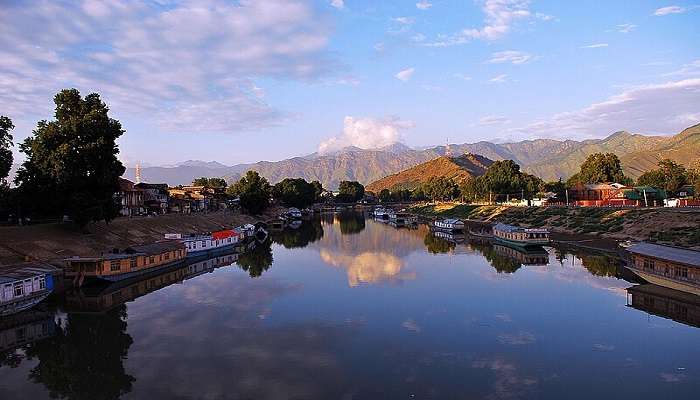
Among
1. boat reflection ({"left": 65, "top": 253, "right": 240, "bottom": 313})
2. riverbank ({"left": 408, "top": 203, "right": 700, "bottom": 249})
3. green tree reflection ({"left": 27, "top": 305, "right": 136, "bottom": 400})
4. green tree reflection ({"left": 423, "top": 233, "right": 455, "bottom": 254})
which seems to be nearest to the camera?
green tree reflection ({"left": 27, "top": 305, "right": 136, "bottom": 400})

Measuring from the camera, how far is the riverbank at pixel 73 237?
5947 cm

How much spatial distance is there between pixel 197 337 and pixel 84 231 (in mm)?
49587

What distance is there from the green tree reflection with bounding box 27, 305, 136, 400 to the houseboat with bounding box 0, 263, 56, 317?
4455 mm

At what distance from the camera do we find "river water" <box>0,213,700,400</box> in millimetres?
26469

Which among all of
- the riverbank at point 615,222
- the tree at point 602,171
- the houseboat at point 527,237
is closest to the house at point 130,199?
the houseboat at point 527,237

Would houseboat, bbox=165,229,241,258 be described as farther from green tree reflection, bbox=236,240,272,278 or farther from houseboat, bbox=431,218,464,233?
houseboat, bbox=431,218,464,233

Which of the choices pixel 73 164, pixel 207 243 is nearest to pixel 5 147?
pixel 73 164

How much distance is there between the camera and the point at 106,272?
181ft

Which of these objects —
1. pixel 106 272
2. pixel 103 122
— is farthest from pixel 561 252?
pixel 103 122

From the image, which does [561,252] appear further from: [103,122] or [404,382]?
[103,122]

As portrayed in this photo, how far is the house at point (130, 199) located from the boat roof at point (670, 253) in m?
102

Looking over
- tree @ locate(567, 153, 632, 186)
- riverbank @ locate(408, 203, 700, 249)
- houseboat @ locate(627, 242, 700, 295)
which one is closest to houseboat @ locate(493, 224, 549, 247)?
riverbank @ locate(408, 203, 700, 249)

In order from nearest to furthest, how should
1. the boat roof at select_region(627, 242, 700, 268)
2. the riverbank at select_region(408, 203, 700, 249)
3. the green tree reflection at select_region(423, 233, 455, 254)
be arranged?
the boat roof at select_region(627, 242, 700, 268), the riverbank at select_region(408, 203, 700, 249), the green tree reflection at select_region(423, 233, 455, 254)

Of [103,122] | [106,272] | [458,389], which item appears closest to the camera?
[458,389]
